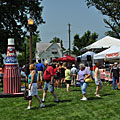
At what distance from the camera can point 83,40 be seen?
192 feet

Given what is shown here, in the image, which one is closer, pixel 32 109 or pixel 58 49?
pixel 32 109

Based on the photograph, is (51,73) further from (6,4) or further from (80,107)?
(6,4)

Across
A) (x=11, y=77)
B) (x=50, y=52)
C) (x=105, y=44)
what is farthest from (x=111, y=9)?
(x=50, y=52)

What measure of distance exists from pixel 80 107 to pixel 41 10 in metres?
20.1

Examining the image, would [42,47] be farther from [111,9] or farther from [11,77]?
[11,77]

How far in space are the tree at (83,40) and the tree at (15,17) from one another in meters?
30.5

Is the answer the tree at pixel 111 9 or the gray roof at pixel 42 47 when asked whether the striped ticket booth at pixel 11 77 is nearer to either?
the tree at pixel 111 9

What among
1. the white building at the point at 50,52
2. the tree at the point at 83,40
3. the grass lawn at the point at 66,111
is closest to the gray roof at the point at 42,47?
the white building at the point at 50,52

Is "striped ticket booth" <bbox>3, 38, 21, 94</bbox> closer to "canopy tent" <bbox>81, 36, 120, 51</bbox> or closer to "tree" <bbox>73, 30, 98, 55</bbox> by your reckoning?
"canopy tent" <bbox>81, 36, 120, 51</bbox>

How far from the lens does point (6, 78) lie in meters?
12.3

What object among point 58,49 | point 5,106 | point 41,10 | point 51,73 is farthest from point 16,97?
point 58,49

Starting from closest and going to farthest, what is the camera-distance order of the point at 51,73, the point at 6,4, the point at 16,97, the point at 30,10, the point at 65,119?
the point at 65,119 < the point at 51,73 < the point at 16,97 < the point at 6,4 < the point at 30,10

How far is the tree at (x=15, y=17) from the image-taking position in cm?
2441

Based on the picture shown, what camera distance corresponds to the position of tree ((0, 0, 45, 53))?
2441 centimetres
